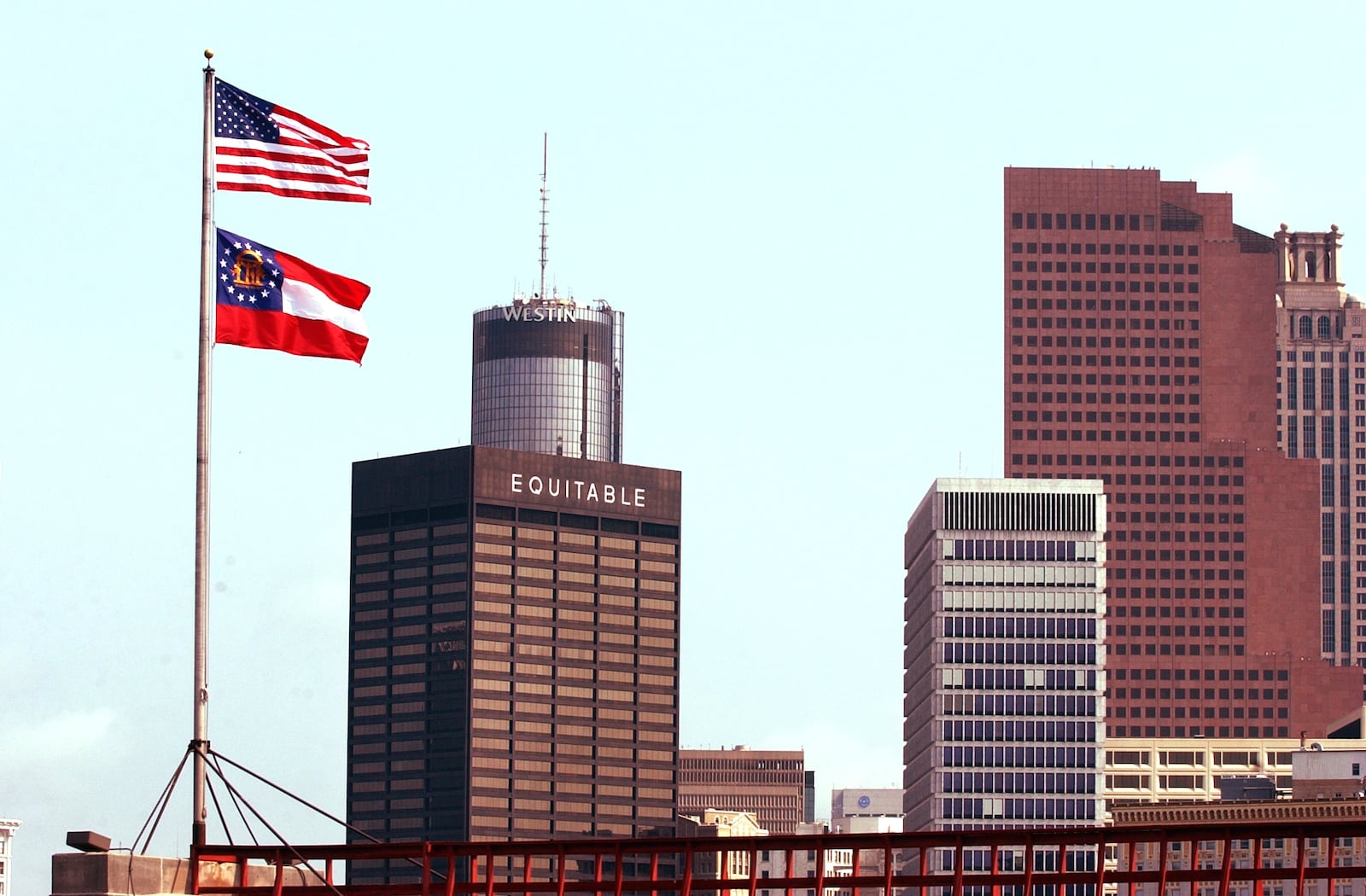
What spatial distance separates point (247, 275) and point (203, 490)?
4199mm

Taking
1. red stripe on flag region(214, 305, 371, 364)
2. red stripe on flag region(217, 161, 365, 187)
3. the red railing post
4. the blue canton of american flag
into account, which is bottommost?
the red railing post

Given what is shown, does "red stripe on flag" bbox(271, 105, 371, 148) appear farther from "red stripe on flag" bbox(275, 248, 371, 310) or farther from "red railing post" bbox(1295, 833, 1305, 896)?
"red railing post" bbox(1295, 833, 1305, 896)

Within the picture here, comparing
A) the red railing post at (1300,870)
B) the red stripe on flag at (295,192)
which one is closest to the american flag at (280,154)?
the red stripe on flag at (295,192)

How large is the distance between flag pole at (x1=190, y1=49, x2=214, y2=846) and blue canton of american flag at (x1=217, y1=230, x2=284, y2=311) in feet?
2.49

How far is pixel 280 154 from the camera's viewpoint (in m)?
46.3

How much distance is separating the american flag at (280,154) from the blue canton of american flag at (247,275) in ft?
3.10

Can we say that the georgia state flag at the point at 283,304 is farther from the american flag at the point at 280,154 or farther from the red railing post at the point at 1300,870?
the red railing post at the point at 1300,870

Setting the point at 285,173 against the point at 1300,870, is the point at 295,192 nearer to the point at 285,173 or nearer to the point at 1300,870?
the point at 285,173

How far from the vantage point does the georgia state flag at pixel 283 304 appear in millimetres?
45625

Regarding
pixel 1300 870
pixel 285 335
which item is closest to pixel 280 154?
pixel 285 335

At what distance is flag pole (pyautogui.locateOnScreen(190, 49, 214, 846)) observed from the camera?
42312 mm

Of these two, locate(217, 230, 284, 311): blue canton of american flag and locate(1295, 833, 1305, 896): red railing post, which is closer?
locate(1295, 833, 1305, 896): red railing post

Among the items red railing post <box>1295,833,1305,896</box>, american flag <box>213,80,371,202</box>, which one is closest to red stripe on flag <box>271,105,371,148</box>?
american flag <box>213,80,371,202</box>

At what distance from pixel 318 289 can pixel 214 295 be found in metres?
1.98
